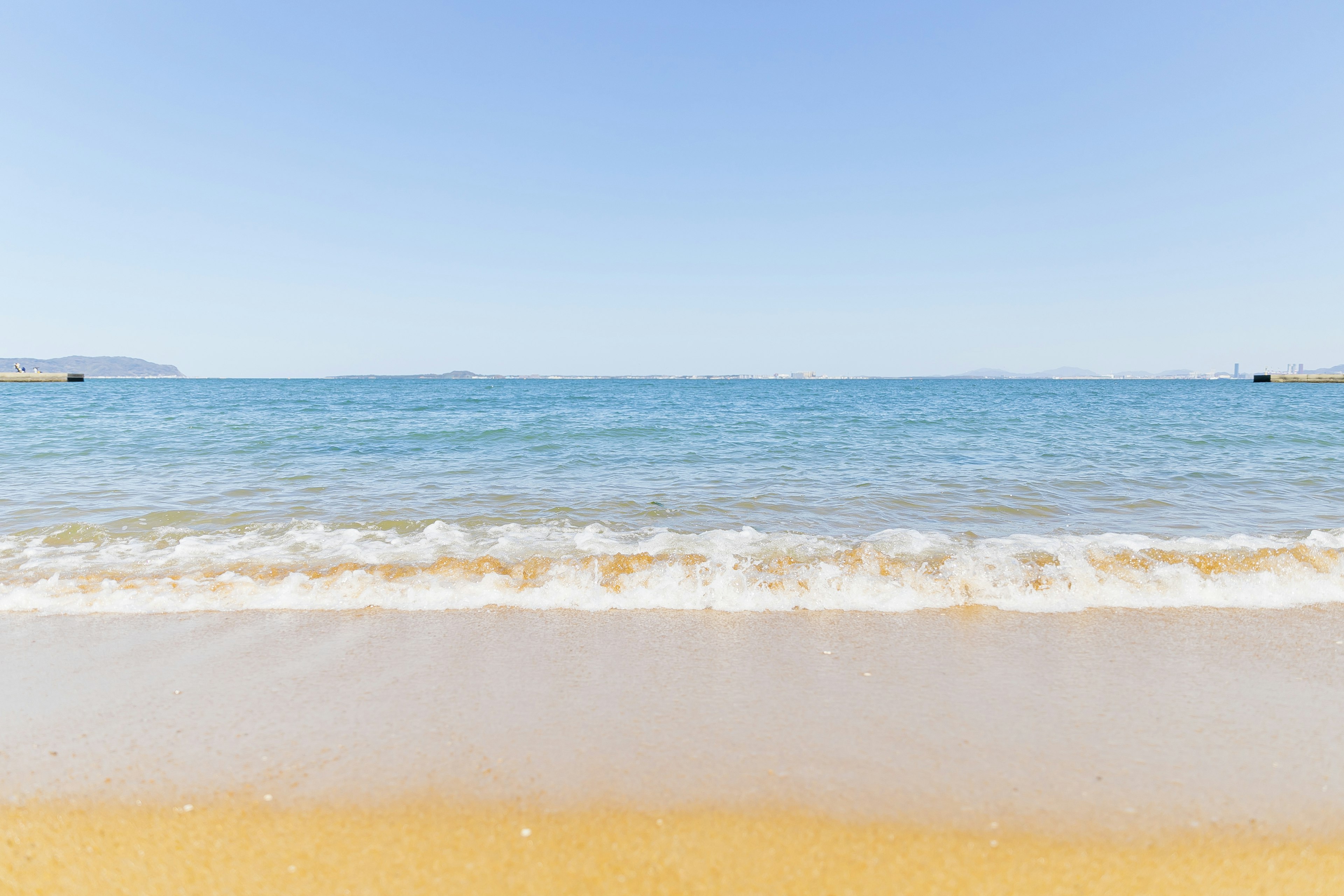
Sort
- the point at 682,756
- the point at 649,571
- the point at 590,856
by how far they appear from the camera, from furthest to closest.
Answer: the point at 649,571 < the point at 682,756 < the point at 590,856

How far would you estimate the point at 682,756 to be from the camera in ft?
8.11

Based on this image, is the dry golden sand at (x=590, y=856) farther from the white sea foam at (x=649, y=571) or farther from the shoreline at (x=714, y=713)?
the white sea foam at (x=649, y=571)

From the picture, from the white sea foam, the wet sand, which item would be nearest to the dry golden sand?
the wet sand

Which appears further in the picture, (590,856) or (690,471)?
(690,471)

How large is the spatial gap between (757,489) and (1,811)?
23.7 ft

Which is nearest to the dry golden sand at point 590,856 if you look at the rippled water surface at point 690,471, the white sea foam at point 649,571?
the white sea foam at point 649,571

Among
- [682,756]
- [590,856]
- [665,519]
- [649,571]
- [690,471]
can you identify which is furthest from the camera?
→ [690,471]

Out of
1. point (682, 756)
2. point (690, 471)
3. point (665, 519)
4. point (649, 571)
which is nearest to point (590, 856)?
point (682, 756)

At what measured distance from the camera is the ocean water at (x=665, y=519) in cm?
441

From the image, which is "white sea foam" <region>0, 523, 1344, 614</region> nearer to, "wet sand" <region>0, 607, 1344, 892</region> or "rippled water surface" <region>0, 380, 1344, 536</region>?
"wet sand" <region>0, 607, 1344, 892</region>

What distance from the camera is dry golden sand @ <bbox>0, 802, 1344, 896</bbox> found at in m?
1.88

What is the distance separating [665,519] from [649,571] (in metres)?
2.03

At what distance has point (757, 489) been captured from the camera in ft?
27.9

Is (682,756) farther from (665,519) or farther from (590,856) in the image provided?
(665,519)
